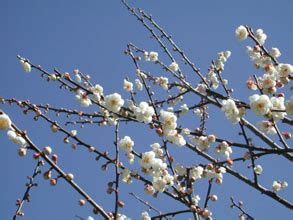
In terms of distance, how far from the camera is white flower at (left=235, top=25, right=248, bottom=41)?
4750mm

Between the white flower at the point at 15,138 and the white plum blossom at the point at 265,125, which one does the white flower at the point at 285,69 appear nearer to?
the white plum blossom at the point at 265,125

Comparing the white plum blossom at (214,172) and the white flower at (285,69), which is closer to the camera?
the white plum blossom at (214,172)

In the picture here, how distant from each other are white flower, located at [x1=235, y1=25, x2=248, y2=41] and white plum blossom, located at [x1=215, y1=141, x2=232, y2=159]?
176 cm

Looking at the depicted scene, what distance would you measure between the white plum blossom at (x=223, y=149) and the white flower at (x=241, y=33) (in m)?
1.76

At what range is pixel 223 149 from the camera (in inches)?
140

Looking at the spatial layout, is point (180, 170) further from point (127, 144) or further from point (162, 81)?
point (162, 81)

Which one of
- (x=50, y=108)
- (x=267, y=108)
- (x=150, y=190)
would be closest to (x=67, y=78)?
(x=50, y=108)

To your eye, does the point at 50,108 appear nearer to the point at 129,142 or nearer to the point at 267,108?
the point at 129,142

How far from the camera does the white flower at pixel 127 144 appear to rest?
13.4 feet

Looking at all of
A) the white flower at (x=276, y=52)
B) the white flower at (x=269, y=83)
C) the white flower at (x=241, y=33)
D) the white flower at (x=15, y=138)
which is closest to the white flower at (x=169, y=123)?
the white flower at (x=269, y=83)

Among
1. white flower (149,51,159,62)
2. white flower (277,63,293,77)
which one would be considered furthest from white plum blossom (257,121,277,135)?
white flower (149,51,159,62)

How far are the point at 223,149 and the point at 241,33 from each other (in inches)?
72.9

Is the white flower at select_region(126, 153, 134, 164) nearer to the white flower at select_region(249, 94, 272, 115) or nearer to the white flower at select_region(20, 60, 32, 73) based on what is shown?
the white flower at select_region(249, 94, 272, 115)

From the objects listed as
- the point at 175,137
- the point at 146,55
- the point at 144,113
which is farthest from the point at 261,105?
the point at 146,55
